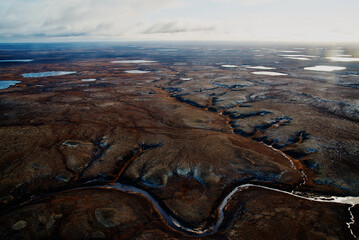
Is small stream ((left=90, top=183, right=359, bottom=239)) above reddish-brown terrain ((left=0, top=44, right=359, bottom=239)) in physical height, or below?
below

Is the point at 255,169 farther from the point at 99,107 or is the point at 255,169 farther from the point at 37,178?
the point at 99,107

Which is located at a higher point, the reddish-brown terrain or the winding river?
the reddish-brown terrain

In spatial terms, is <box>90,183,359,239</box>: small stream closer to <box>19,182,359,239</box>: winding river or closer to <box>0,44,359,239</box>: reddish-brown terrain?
<box>19,182,359,239</box>: winding river

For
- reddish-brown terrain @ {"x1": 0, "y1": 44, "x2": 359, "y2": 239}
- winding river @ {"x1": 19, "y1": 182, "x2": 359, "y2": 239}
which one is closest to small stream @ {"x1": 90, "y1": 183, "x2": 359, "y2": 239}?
winding river @ {"x1": 19, "y1": 182, "x2": 359, "y2": 239}

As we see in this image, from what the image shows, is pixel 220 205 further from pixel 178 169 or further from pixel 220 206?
pixel 178 169

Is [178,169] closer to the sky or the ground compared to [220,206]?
closer to the sky

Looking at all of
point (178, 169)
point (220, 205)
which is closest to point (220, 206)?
point (220, 205)

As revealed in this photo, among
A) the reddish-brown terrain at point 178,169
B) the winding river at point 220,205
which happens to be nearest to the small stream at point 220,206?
the winding river at point 220,205

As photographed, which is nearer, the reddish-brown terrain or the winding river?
the winding river

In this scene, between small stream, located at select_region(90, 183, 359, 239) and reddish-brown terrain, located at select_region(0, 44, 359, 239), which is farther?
reddish-brown terrain, located at select_region(0, 44, 359, 239)
